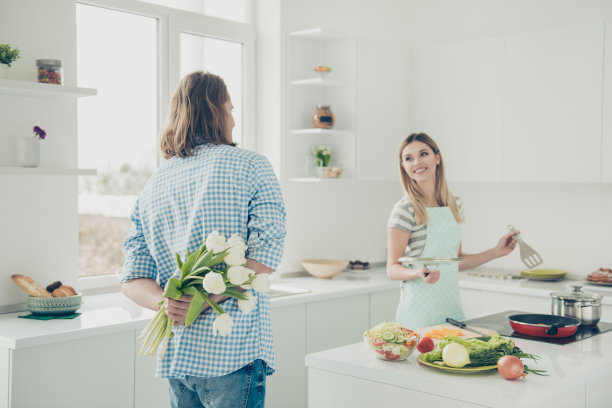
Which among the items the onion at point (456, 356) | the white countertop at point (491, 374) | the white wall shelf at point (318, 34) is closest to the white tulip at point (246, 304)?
the white countertop at point (491, 374)

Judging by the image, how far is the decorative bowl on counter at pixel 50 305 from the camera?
274 centimetres

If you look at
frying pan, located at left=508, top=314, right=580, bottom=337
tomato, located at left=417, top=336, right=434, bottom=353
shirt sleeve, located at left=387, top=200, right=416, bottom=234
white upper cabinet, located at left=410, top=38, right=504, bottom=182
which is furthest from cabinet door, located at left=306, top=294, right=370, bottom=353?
tomato, located at left=417, top=336, right=434, bottom=353

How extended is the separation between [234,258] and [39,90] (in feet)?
5.30

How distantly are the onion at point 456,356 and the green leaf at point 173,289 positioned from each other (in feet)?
2.55

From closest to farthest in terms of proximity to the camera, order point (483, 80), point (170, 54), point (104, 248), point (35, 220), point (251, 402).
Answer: point (251, 402), point (35, 220), point (104, 248), point (170, 54), point (483, 80)

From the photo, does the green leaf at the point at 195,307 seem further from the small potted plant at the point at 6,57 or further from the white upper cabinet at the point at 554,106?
the white upper cabinet at the point at 554,106

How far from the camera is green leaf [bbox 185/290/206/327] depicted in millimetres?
1677

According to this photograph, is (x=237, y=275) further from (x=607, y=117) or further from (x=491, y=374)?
(x=607, y=117)

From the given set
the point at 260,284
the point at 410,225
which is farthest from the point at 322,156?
the point at 260,284

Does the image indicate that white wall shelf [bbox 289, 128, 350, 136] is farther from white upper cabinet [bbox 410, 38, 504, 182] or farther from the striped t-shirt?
the striped t-shirt

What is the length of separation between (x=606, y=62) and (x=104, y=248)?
281cm

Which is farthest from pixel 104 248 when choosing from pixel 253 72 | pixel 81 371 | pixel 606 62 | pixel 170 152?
pixel 606 62

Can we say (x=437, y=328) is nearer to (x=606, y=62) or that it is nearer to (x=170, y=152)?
(x=170, y=152)

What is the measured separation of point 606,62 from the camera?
3.61 meters
